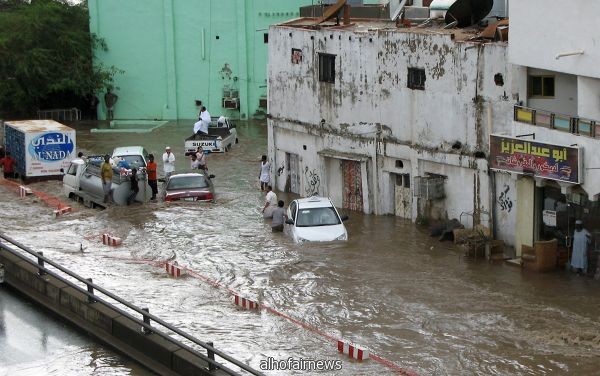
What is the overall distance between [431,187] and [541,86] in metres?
4.05

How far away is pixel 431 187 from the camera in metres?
28.4

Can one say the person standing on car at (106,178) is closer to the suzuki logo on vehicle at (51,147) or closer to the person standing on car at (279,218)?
the suzuki logo on vehicle at (51,147)

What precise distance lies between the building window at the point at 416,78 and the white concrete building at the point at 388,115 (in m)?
0.03

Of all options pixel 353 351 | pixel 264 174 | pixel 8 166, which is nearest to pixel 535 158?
pixel 353 351

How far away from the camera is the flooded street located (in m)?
18.6

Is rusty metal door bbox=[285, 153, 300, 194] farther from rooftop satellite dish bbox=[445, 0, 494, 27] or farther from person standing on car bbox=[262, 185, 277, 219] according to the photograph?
rooftop satellite dish bbox=[445, 0, 494, 27]

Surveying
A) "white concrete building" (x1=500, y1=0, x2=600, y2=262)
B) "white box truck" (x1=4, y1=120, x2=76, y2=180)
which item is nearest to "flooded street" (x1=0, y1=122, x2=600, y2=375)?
"white concrete building" (x1=500, y1=0, x2=600, y2=262)

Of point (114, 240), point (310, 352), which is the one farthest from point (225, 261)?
point (310, 352)

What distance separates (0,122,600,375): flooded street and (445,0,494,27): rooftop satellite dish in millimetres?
5364

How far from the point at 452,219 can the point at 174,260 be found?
6.98 m

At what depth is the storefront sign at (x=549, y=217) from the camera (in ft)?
80.0

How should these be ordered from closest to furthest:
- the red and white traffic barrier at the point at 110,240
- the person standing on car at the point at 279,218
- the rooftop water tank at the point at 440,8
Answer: the red and white traffic barrier at the point at 110,240, the person standing on car at the point at 279,218, the rooftop water tank at the point at 440,8

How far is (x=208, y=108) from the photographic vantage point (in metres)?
50.1

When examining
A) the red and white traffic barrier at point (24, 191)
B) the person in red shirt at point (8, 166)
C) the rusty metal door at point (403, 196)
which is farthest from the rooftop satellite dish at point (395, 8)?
the person in red shirt at point (8, 166)
